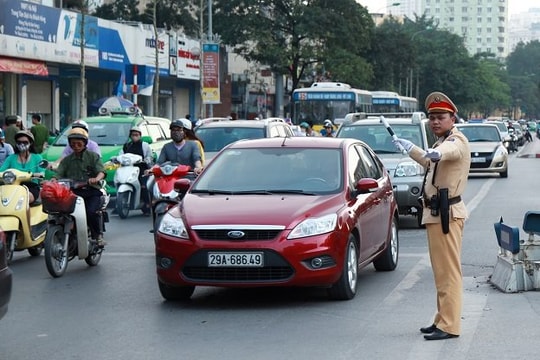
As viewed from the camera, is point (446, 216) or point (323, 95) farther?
point (323, 95)

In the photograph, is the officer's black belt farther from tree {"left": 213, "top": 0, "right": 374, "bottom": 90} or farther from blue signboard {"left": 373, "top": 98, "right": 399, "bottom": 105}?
tree {"left": 213, "top": 0, "right": 374, "bottom": 90}

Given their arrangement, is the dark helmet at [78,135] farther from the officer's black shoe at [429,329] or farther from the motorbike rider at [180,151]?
the officer's black shoe at [429,329]

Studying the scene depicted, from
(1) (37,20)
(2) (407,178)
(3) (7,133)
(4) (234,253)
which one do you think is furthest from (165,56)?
(4) (234,253)

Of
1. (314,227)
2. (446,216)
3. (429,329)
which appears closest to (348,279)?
(314,227)

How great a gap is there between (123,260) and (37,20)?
25.2m

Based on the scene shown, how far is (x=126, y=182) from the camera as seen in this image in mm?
19938

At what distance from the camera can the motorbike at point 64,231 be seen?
12.0m

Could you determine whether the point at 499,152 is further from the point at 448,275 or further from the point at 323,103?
the point at 448,275

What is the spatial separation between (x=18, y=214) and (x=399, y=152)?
7550mm

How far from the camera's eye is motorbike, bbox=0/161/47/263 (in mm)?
12781

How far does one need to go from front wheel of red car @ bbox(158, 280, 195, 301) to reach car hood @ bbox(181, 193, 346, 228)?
2.31 feet

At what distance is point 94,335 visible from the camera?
28.7ft

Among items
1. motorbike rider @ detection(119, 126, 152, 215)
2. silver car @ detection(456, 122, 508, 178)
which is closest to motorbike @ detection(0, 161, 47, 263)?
motorbike rider @ detection(119, 126, 152, 215)

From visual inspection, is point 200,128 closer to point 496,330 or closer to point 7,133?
point 7,133
